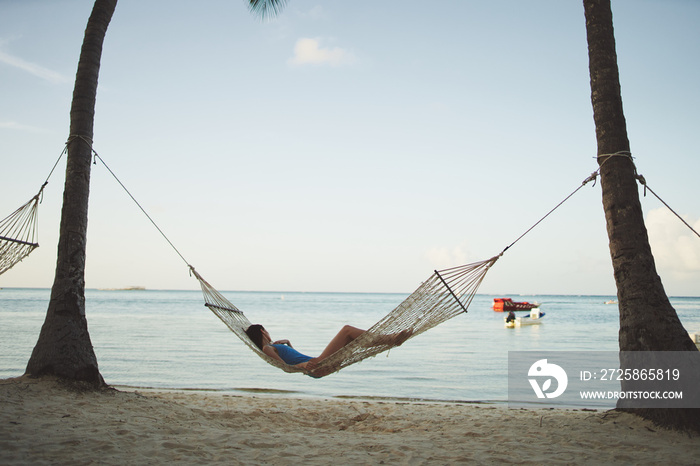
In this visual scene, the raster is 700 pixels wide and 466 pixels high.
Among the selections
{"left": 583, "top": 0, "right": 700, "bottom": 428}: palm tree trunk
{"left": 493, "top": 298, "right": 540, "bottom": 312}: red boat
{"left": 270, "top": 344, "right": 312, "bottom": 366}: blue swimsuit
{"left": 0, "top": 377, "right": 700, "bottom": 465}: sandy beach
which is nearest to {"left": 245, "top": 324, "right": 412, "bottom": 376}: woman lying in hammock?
{"left": 270, "top": 344, "right": 312, "bottom": 366}: blue swimsuit

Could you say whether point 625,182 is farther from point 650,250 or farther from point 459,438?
point 459,438

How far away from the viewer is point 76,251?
3711mm

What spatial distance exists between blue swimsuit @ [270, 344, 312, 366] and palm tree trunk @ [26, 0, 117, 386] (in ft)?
4.32

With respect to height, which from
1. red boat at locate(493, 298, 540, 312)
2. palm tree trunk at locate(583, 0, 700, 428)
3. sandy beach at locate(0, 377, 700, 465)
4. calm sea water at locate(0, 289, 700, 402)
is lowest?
calm sea water at locate(0, 289, 700, 402)

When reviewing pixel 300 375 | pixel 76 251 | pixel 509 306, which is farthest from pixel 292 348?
pixel 509 306

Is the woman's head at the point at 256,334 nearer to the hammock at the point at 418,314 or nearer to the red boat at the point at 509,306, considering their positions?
the hammock at the point at 418,314

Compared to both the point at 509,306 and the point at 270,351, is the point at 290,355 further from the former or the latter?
the point at 509,306

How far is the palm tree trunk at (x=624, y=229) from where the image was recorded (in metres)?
2.96

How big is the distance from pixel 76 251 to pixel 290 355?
5.93ft

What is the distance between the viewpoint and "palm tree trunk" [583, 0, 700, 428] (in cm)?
296

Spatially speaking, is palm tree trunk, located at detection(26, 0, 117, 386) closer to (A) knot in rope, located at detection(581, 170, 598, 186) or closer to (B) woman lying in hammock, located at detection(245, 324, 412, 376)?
(B) woman lying in hammock, located at detection(245, 324, 412, 376)

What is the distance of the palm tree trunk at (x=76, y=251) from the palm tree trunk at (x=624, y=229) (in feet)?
12.0

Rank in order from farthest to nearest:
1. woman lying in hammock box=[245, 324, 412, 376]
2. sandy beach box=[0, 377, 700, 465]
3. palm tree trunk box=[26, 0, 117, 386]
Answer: woman lying in hammock box=[245, 324, 412, 376], palm tree trunk box=[26, 0, 117, 386], sandy beach box=[0, 377, 700, 465]

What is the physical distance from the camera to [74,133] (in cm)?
385
